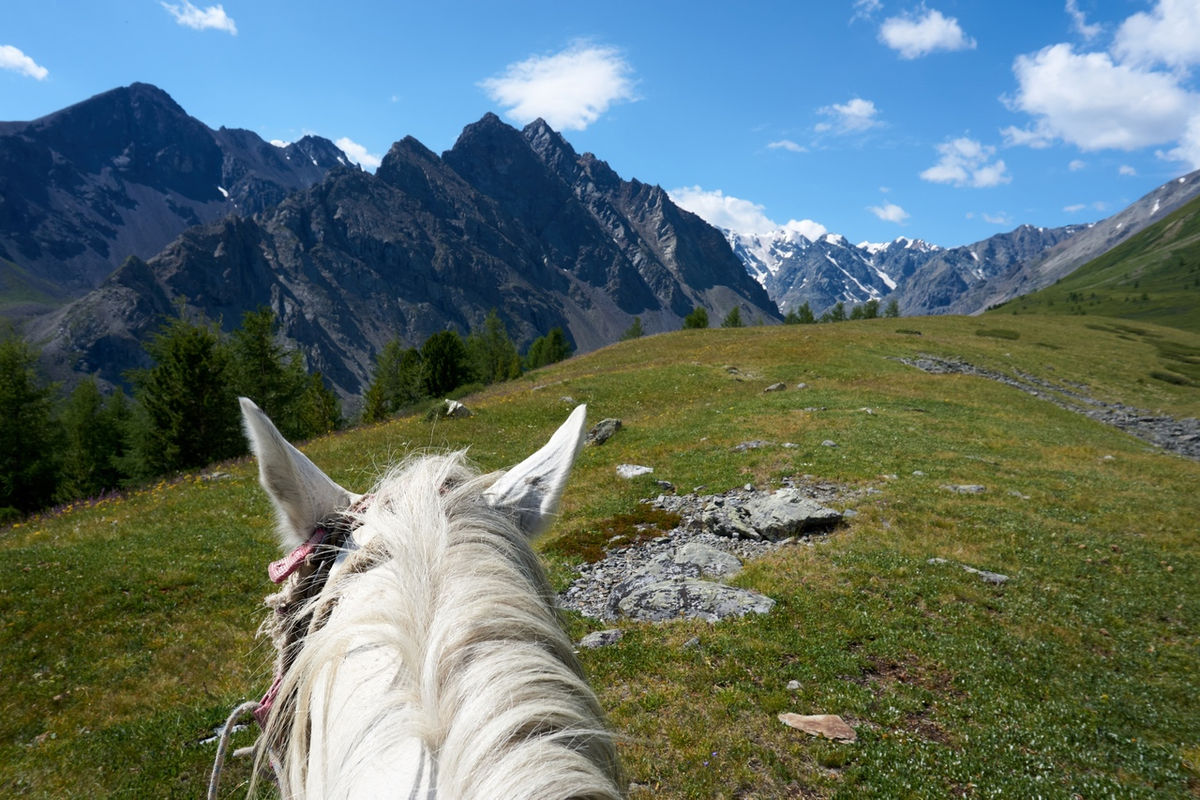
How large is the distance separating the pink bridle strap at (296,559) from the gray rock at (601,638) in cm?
632

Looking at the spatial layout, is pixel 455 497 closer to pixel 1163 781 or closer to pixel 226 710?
pixel 226 710

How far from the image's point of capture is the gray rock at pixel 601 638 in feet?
25.1

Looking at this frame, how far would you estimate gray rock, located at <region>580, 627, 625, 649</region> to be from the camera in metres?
7.66

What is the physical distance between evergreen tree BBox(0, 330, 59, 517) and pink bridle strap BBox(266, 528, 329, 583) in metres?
42.1

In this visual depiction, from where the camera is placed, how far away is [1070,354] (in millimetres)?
46094

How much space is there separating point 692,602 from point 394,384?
59.4 metres

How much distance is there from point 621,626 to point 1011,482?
12.3m

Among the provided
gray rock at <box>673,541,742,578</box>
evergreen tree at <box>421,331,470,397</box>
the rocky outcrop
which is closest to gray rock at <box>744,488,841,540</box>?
the rocky outcrop

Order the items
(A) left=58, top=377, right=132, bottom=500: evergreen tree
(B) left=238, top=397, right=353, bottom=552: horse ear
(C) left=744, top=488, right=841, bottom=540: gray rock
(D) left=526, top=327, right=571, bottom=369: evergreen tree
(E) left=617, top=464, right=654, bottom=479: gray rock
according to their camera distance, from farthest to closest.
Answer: (D) left=526, top=327, right=571, bottom=369: evergreen tree, (A) left=58, top=377, right=132, bottom=500: evergreen tree, (E) left=617, top=464, right=654, bottom=479: gray rock, (C) left=744, top=488, right=841, bottom=540: gray rock, (B) left=238, top=397, right=353, bottom=552: horse ear

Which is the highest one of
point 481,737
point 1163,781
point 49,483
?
point 481,737

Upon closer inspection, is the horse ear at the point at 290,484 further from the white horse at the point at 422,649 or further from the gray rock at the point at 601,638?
the gray rock at the point at 601,638

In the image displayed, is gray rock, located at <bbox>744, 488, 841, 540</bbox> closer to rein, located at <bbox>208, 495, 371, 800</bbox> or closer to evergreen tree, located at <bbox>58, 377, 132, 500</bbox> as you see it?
rein, located at <bbox>208, 495, 371, 800</bbox>

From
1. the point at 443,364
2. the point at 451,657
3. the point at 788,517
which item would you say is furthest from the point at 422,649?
the point at 443,364

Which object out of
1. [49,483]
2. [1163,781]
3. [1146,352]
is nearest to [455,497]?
[1163,781]
